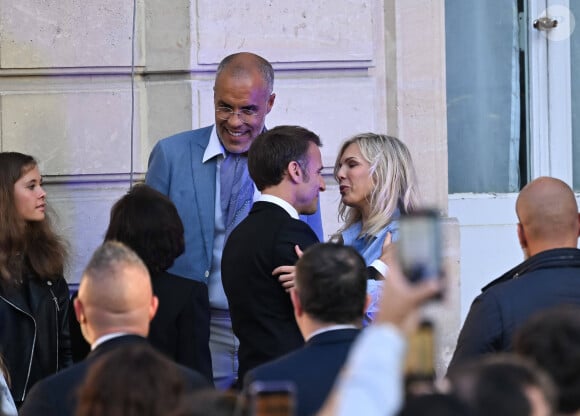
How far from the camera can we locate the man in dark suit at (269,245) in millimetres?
4992

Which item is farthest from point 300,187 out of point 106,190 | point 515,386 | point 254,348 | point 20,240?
point 515,386

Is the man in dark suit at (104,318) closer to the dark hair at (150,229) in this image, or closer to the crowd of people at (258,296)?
the crowd of people at (258,296)

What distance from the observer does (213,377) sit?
18.2ft

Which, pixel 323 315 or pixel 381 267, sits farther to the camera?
pixel 381 267

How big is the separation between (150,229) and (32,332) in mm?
1141

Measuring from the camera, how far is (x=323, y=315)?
4031 millimetres

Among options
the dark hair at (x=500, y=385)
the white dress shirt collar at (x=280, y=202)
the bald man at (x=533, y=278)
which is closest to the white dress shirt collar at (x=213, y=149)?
the white dress shirt collar at (x=280, y=202)

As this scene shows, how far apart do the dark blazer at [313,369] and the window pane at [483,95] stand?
370cm

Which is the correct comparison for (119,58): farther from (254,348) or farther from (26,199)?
(254,348)

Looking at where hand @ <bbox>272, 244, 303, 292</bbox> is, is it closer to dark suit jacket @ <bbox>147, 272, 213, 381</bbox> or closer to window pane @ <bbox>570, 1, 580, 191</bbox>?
dark suit jacket @ <bbox>147, 272, 213, 381</bbox>

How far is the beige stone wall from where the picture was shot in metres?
6.93

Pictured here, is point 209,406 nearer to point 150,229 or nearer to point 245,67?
point 150,229

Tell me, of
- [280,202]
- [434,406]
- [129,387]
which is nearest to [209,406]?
[129,387]

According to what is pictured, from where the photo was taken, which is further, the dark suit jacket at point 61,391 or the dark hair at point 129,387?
the dark suit jacket at point 61,391
